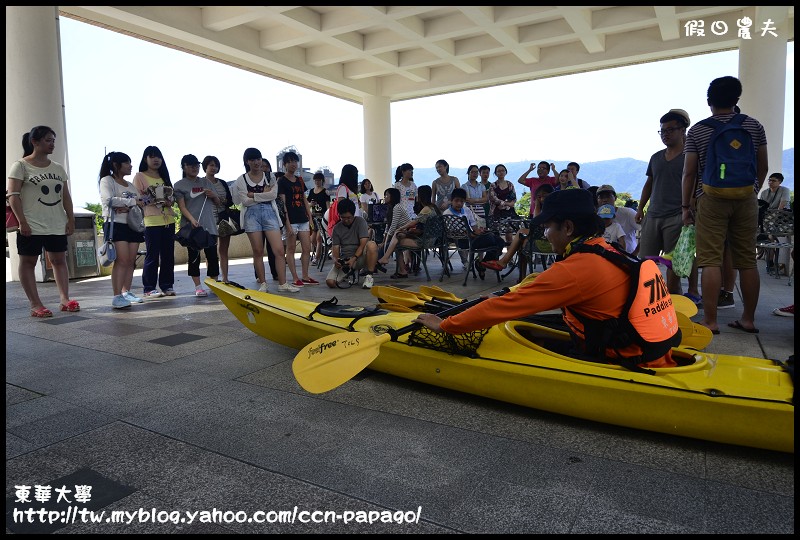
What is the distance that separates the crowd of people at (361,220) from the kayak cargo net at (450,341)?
133mm

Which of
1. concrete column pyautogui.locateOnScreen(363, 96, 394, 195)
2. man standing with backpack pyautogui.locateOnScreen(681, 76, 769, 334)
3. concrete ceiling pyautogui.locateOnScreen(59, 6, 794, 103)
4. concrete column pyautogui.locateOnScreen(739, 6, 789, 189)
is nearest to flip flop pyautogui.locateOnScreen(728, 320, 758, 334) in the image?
man standing with backpack pyautogui.locateOnScreen(681, 76, 769, 334)

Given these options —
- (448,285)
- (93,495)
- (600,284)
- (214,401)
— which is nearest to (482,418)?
(600,284)

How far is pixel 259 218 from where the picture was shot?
6.00 meters

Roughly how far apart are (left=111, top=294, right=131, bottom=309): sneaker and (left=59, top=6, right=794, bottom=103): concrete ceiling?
798cm

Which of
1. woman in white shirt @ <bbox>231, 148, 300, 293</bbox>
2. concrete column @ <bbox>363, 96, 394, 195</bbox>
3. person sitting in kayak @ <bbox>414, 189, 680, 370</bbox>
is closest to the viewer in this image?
person sitting in kayak @ <bbox>414, 189, 680, 370</bbox>

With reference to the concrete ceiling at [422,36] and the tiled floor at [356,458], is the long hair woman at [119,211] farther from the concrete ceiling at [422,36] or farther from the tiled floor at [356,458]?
the concrete ceiling at [422,36]

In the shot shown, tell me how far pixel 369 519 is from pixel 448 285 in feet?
17.2

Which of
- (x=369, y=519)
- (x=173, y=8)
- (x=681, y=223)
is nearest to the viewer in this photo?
(x=369, y=519)

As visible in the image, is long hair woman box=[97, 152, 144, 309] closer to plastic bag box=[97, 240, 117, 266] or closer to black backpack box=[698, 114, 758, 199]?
plastic bag box=[97, 240, 117, 266]

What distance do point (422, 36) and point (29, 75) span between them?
9.19 metres

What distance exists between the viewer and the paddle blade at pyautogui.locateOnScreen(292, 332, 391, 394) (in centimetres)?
255

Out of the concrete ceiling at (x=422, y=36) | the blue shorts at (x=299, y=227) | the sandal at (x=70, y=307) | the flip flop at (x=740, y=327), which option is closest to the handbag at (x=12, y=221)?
the sandal at (x=70, y=307)

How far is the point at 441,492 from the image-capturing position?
190 cm

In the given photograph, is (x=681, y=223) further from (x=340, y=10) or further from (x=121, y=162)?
(x=340, y=10)
